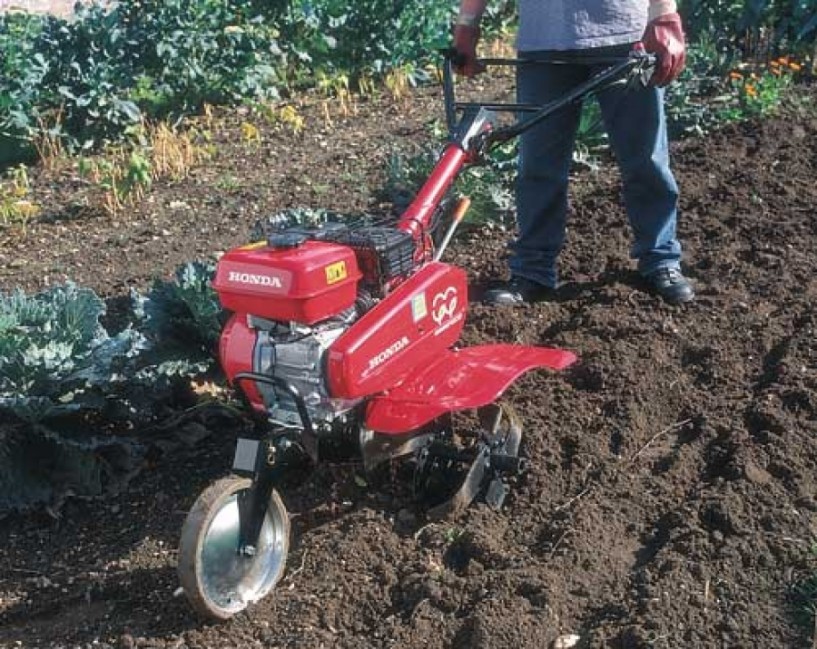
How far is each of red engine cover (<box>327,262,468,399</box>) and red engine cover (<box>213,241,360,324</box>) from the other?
0.33 ft

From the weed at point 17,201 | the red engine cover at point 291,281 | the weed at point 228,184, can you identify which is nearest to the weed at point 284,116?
the weed at point 228,184

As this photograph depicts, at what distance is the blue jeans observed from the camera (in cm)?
455

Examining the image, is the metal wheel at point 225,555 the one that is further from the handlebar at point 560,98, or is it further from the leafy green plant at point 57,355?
the handlebar at point 560,98

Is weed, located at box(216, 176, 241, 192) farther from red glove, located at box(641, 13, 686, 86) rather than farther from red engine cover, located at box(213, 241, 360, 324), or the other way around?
red engine cover, located at box(213, 241, 360, 324)

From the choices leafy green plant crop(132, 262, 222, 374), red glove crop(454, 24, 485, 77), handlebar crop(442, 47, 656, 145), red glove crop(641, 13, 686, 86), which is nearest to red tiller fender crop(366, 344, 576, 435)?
handlebar crop(442, 47, 656, 145)

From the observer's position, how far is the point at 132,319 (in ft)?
15.2

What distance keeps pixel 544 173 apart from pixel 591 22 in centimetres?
A: 61

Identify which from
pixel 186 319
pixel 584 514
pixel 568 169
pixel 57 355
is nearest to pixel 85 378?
pixel 57 355

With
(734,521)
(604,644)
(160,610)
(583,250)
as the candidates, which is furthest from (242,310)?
(583,250)

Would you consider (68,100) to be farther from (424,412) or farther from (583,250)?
(424,412)

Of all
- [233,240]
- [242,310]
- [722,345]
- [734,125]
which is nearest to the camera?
[242,310]

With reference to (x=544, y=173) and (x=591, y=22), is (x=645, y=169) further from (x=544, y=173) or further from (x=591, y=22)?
(x=591, y=22)

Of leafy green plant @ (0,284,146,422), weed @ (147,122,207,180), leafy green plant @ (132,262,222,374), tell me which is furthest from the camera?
weed @ (147,122,207,180)

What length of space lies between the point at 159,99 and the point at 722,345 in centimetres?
444
